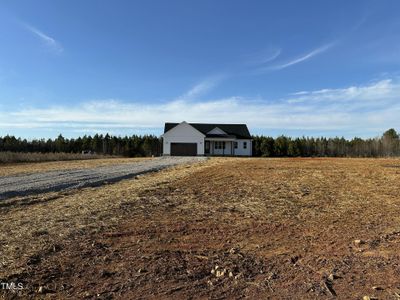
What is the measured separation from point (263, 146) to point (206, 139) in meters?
14.2

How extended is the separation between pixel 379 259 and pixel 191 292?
7.89 ft

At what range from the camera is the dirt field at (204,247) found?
3.85 m

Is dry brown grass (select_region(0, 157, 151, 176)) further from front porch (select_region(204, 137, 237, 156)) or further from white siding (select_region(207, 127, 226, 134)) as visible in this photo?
white siding (select_region(207, 127, 226, 134))

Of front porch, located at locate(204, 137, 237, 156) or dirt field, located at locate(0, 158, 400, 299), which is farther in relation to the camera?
front porch, located at locate(204, 137, 237, 156)

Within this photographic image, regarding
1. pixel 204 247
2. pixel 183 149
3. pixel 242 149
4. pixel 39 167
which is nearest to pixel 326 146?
pixel 242 149

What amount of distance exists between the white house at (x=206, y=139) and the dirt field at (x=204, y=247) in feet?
128

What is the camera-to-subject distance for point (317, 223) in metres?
6.48

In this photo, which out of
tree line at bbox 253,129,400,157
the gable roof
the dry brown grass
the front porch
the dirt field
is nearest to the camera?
the dirt field

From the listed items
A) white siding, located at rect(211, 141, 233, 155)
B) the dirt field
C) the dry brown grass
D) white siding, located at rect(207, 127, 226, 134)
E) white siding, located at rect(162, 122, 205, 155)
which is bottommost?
the dirt field

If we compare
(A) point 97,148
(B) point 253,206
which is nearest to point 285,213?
(B) point 253,206

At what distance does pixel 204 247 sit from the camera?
203 inches

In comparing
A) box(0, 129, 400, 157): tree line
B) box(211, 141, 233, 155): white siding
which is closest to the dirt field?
box(211, 141, 233, 155): white siding

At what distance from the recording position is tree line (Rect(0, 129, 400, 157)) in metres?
60.2

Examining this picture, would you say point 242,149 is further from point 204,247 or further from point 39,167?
point 204,247
